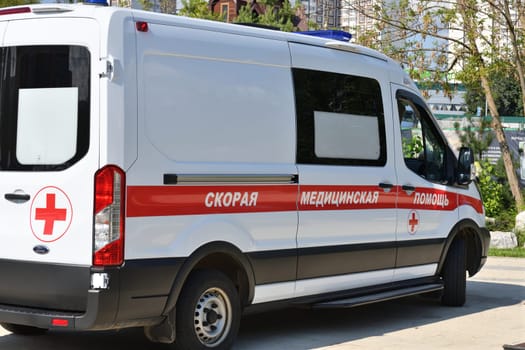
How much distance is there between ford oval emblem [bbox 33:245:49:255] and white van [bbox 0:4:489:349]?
2 centimetres

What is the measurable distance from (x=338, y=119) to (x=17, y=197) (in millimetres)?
2972

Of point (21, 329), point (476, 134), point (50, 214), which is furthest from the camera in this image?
point (476, 134)

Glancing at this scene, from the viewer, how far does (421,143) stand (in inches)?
391

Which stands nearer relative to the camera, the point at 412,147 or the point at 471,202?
the point at 412,147

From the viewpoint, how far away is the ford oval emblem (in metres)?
6.55

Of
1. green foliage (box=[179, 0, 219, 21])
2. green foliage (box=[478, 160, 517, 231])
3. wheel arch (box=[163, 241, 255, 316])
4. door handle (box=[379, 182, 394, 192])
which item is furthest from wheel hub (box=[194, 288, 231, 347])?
green foliage (box=[179, 0, 219, 21])

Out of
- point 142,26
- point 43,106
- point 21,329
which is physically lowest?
point 21,329

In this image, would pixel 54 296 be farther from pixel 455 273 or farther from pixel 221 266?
pixel 455 273

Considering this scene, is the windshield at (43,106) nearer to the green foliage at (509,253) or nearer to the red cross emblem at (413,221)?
the red cross emblem at (413,221)

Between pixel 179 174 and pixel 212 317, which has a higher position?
pixel 179 174

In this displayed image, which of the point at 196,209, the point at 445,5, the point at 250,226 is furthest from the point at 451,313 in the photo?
the point at 445,5

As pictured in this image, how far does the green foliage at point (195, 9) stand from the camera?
35969 millimetres

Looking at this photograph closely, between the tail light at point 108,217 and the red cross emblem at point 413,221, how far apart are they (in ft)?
11.9

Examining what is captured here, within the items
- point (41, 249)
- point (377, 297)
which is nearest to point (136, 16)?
point (41, 249)
